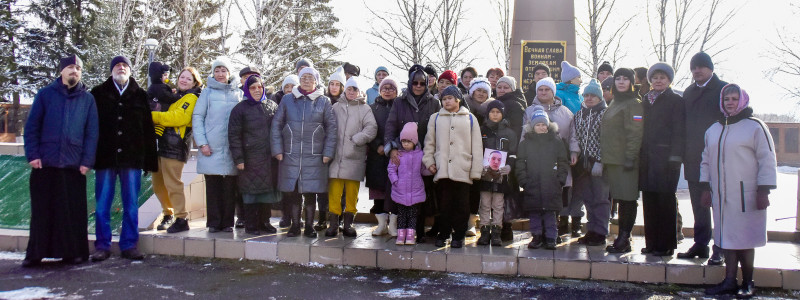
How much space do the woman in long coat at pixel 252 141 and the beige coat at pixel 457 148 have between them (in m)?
1.64

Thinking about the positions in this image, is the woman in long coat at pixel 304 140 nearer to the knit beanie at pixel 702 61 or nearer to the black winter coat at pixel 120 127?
the black winter coat at pixel 120 127

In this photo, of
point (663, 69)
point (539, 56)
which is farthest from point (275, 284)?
point (539, 56)

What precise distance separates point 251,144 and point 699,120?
13.7 feet

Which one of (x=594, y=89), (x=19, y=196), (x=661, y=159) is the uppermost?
(x=594, y=89)

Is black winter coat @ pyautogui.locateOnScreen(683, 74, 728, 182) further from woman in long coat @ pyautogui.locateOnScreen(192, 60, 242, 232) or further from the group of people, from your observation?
woman in long coat @ pyautogui.locateOnScreen(192, 60, 242, 232)

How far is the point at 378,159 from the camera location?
6.18 metres

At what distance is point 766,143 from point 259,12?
17671mm

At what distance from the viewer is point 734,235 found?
180 inches

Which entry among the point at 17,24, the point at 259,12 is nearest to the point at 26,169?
the point at 259,12

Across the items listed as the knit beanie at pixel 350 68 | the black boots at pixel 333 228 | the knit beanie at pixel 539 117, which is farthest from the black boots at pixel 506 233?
the knit beanie at pixel 350 68

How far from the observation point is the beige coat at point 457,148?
5535 millimetres

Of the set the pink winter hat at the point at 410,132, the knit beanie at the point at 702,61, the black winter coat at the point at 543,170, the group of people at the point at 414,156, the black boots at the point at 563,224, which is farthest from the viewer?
the black boots at the point at 563,224

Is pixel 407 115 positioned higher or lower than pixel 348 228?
higher

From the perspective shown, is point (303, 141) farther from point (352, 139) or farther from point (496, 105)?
point (496, 105)
